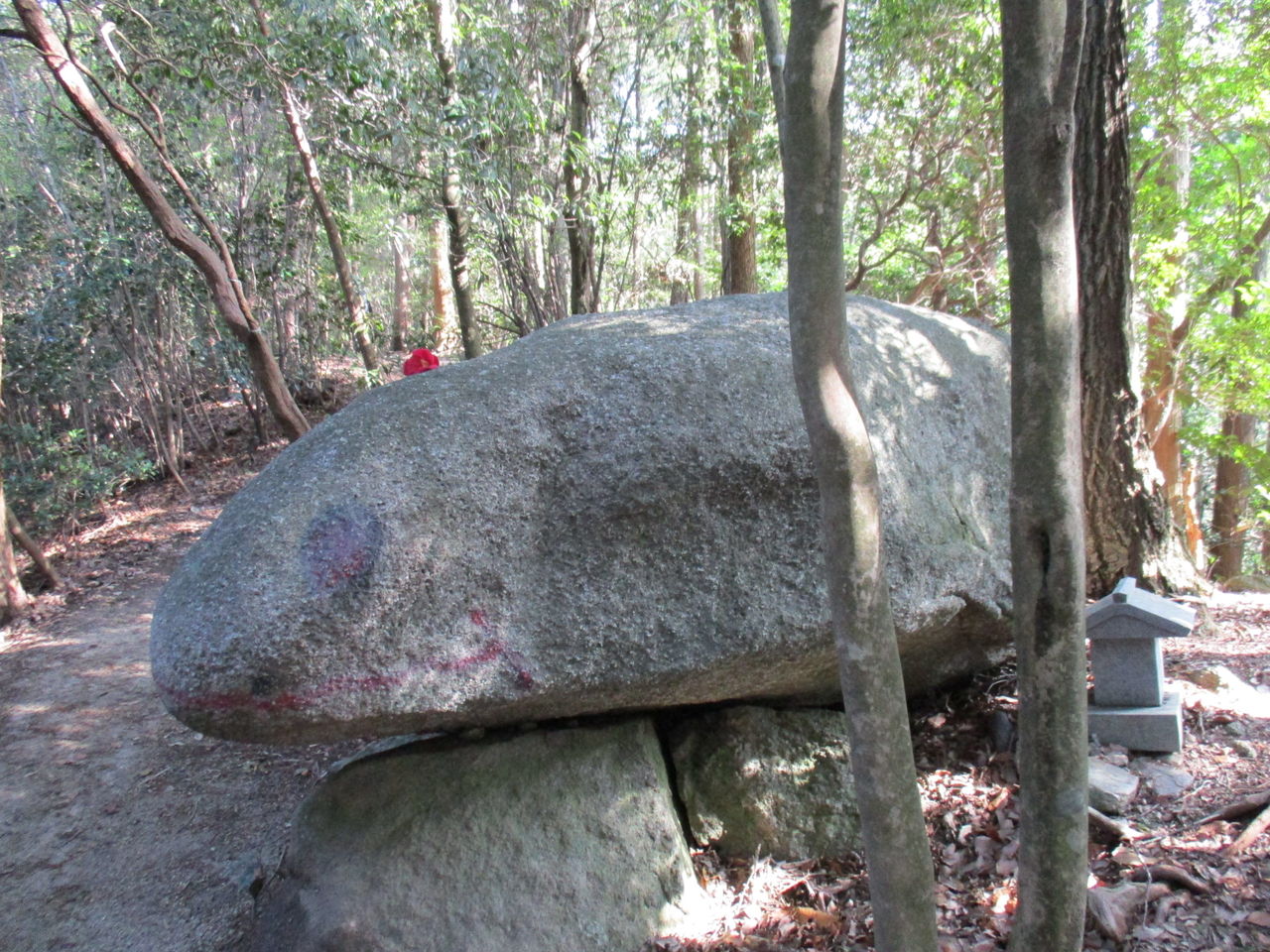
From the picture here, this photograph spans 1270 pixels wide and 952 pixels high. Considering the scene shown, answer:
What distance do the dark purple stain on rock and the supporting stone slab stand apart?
3058 millimetres

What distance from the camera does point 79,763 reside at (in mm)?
4934

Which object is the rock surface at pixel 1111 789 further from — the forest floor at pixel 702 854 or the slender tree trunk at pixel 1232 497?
the slender tree trunk at pixel 1232 497

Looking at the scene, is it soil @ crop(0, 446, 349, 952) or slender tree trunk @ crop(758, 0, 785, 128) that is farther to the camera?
soil @ crop(0, 446, 349, 952)

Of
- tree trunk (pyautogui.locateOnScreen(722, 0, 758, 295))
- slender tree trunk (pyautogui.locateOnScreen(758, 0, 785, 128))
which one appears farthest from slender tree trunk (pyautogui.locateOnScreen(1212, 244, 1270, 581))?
slender tree trunk (pyautogui.locateOnScreen(758, 0, 785, 128))

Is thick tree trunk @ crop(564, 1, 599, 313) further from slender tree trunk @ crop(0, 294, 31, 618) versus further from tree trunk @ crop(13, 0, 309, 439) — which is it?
slender tree trunk @ crop(0, 294, 31, 618)

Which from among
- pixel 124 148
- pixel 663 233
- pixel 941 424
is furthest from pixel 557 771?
pixel 663 233

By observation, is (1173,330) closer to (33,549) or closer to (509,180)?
(509,180)

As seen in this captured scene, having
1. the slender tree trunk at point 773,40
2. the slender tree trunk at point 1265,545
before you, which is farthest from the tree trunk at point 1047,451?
the slender tree trunk at point 1265,545

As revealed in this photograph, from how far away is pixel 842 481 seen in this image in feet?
6.59

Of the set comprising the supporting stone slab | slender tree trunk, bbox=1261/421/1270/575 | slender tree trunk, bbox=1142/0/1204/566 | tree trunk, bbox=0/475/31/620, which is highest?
slender tree trunk, bbox=1142/0/1204/566

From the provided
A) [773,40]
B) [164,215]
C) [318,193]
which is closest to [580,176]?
[318,193]

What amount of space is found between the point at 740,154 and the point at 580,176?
81.5 inches

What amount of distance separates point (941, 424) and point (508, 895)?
277 cm

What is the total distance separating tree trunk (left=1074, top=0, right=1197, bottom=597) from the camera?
14.2ft
